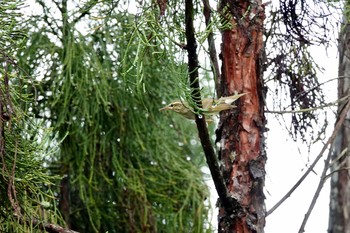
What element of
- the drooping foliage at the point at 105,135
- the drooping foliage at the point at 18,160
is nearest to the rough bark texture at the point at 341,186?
the drooping foliage at the point at 105,135

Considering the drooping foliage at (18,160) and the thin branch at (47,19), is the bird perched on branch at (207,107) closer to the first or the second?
the drooping foliage at (18,160)

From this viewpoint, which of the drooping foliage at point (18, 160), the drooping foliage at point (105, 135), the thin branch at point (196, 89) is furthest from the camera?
the drooping foliage at point (105, 135)

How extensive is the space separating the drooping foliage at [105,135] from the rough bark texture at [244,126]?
1056 millimetres

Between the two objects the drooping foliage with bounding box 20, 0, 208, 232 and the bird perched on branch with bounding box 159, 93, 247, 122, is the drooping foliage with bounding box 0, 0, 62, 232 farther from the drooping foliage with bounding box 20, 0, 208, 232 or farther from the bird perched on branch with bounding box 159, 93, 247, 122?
the drooping foliage with bounding box 20, 0, 208, 232

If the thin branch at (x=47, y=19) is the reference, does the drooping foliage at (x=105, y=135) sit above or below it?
below

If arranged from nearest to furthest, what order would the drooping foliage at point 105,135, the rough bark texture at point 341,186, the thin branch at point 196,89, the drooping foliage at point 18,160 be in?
the thin branch at point 196,89 → the drooping foliage at point 18,160 → the rough bark texture at point 341,186 → the drooping foliage at point 105,135

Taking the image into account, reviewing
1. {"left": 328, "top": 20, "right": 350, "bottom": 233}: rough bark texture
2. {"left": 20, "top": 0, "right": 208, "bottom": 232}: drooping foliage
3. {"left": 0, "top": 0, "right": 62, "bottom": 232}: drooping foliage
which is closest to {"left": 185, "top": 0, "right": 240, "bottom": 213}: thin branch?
{"left": 0, "top": 0, "right": 62, "bottom": 232}: drooping foliage

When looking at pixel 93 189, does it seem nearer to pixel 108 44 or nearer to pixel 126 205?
pixel 126 205

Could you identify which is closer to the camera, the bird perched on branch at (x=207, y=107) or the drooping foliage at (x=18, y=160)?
the bird perched on branch at (x=207, y=107)

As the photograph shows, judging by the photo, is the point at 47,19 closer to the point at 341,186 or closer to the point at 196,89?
the point at 341,186

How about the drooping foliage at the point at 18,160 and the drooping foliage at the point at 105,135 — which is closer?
the drooping foliage at the point at 18,160

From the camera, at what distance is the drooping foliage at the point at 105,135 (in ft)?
9.71

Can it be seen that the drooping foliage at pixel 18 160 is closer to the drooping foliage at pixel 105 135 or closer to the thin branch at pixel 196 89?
the thin branch at pixel 196 89

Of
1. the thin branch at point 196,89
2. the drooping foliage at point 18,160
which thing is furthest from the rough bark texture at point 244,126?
the drooping foliage at point 18,160
